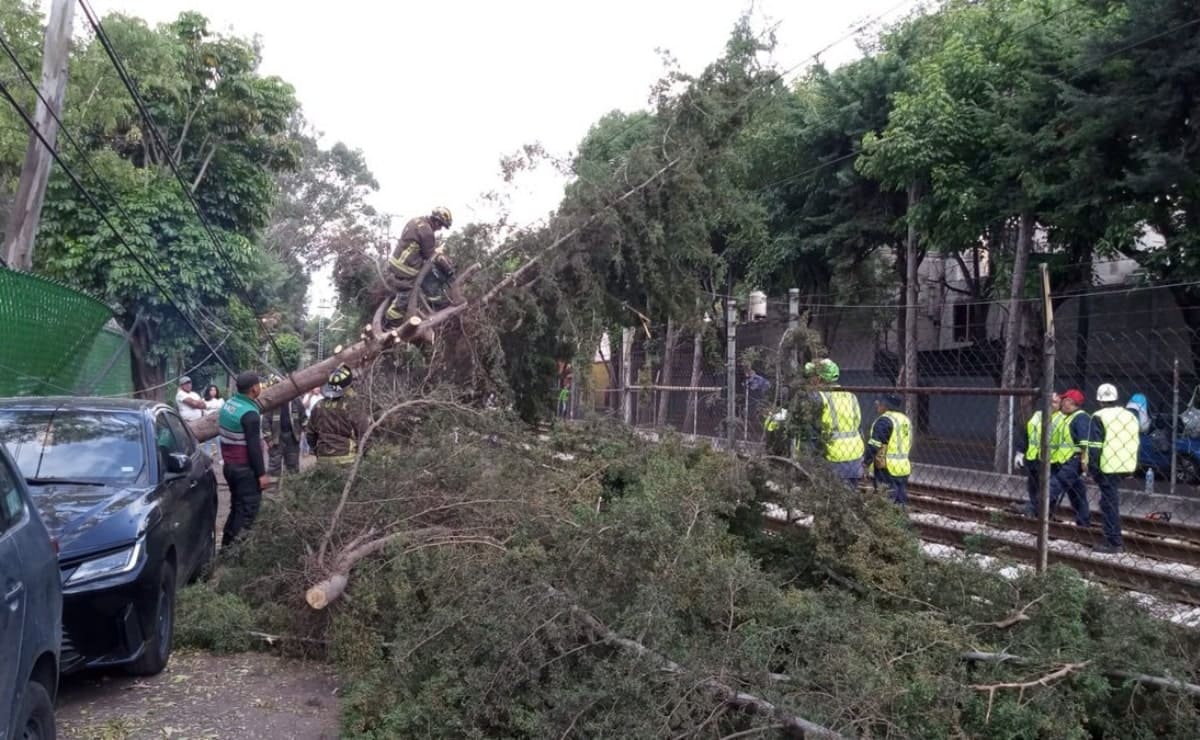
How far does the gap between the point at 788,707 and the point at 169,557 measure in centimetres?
385

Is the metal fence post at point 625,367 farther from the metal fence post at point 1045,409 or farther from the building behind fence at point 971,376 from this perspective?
the metal fence post at point 1045,409

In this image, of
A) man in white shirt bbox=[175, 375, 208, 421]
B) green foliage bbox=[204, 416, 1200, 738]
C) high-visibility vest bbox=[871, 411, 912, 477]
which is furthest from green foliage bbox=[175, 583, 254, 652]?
man in white shirt bbox=[175, 375, 208, 421]

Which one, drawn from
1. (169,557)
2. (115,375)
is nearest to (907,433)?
(169,557)

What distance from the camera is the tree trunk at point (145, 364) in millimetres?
16656

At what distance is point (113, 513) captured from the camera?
17.0ft

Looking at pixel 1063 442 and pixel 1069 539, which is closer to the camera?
pixel 1069 539

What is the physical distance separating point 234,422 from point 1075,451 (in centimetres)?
768

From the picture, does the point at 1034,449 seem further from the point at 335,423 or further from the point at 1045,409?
the point at 335,423

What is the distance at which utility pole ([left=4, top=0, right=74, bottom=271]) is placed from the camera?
9391 millimetres

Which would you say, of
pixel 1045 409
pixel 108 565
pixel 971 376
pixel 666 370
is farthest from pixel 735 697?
pixel 971 376

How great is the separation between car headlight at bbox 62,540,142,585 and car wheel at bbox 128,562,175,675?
0.32m

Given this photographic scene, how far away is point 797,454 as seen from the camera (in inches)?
251

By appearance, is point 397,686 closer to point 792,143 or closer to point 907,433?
point 907,433

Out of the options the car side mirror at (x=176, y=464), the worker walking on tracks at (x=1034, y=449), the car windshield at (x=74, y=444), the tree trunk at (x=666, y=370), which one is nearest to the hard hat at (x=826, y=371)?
the worker walking on tracks at (x=1034, y=449)
